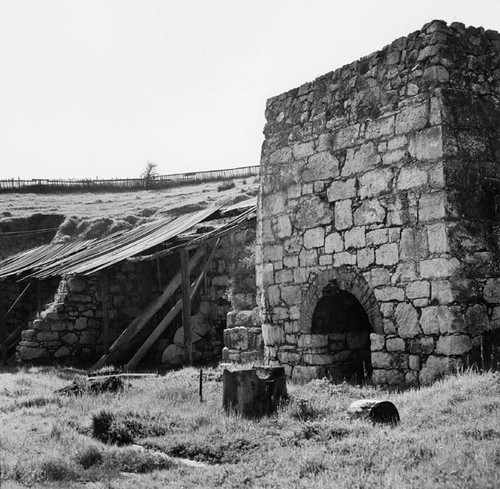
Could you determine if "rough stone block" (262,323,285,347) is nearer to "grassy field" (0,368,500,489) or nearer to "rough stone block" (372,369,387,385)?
"grassy field" (0,368,500,489)

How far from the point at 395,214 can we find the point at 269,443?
11.7 ft

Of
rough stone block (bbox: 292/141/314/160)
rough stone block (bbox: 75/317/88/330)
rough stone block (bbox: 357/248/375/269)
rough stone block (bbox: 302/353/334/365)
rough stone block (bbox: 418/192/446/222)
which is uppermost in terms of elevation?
rough stone block (bbox: 292/141/314/160)

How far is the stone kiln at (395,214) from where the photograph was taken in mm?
8180

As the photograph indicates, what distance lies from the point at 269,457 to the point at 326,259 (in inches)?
162

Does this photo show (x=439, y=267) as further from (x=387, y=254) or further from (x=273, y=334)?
(x=273, y=334)

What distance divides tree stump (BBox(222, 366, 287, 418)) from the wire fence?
3947 centimetres

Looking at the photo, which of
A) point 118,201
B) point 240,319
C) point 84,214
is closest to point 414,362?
point 240,319

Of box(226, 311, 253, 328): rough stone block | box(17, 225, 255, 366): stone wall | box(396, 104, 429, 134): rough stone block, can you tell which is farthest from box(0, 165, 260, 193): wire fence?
box(396, 104, 429, 134): rough stone block

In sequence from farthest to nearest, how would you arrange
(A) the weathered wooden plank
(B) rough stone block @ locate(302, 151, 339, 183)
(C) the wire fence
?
(C) the wire fence
(A) the weathered wooden plank
(B) rough stone block @ locate(302, 151, 339, 183)

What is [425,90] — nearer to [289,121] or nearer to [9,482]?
[289,121]

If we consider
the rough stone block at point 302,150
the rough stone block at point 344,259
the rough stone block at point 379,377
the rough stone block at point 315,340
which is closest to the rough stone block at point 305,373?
the rough stone block at point 315,340

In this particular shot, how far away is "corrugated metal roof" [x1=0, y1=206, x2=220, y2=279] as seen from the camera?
15.3 metres

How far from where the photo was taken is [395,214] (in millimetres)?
8727

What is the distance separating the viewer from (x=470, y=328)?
805 cm
